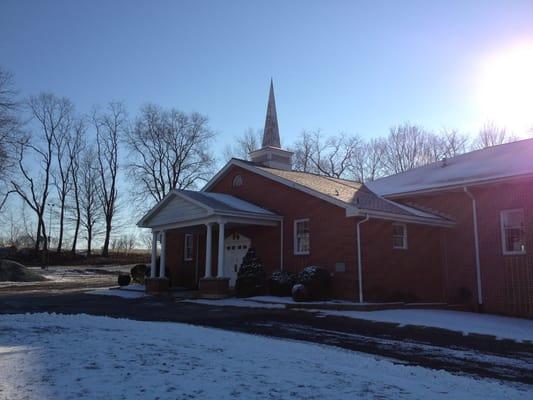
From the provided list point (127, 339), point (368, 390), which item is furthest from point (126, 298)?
point (368, 390)

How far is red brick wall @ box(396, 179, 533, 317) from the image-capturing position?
17.2 m

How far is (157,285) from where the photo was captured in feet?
73.2

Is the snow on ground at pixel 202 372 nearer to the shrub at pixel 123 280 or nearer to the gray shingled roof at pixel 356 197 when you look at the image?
the gray shingled roof at pixel 356 197

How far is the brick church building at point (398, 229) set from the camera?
17266mm

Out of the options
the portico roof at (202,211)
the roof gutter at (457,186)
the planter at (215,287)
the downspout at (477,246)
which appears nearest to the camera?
the roof gutter at (457,186)

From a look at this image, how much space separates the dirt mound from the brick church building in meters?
12.8

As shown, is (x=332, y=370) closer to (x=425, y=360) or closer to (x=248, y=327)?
(x=425, y=360)

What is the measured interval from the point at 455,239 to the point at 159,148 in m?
37.2

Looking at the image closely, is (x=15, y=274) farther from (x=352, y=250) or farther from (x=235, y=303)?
(x=352, y=250)

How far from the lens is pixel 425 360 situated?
783 centimetres

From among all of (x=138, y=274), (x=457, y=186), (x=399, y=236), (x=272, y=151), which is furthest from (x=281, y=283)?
(x=138, y=274)

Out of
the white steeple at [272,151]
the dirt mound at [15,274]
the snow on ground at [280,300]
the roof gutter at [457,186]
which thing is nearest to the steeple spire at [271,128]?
the white steeple at [272,151]

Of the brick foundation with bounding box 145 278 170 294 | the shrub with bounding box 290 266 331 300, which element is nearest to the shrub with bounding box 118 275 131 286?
the brick foundation with bounding box 145 278 170 294

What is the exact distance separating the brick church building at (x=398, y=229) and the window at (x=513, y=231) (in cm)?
4
